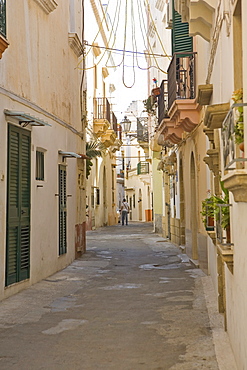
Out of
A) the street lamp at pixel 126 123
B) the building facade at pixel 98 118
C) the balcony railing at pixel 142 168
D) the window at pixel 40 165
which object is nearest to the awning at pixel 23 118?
the window at pixel 40 165

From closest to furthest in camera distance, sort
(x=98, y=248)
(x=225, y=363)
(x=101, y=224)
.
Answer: (x=225, y=363) < (x=98, y=248) < (x=101, y=224)

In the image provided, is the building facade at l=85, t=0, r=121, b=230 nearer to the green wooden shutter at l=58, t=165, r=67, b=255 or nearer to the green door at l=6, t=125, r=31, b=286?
the green wooden shutter at l=58, t=165, r=67, b=255

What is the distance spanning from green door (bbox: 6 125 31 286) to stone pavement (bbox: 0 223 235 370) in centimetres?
48

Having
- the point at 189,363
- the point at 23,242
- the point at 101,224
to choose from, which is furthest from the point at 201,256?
the point at 101,224

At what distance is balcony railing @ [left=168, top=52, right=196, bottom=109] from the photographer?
1280 centimetres

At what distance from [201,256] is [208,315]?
14.3 feet

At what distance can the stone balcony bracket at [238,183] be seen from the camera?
394cm

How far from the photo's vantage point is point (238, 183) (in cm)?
399

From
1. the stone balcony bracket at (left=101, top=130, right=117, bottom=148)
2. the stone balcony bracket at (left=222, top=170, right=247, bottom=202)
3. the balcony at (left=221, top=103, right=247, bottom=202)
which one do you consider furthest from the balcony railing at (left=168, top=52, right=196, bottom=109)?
the stone balcony bracket at (left=101, top=130, right=117, bottom=148)

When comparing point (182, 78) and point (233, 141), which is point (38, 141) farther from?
point (233, 141)

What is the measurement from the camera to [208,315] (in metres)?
7.66

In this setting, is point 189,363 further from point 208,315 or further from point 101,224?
point 101,224

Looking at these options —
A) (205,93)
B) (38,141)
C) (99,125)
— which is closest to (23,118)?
(38,141)

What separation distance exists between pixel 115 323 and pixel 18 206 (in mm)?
3368
